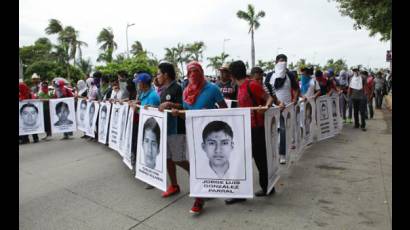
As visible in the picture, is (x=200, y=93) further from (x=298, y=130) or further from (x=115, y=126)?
(x=115, y=126)

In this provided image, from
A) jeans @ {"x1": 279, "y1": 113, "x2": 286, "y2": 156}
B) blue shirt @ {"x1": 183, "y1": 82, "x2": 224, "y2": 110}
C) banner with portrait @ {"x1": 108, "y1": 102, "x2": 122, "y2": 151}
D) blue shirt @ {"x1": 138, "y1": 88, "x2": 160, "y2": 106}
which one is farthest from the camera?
banner with portrait @ {"x1": 108, "y1": 102, "x2": 122, "y2": 151}

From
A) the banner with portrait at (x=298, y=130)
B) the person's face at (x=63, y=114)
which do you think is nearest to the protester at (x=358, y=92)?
the banner with portrait at (x=298, y=130)

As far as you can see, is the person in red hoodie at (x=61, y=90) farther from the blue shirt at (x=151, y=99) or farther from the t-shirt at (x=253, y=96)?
the t-shirt at (x=253, y=96)

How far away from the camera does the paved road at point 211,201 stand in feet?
12.8

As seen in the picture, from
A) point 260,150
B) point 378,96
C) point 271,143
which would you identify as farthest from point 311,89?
point 378,96

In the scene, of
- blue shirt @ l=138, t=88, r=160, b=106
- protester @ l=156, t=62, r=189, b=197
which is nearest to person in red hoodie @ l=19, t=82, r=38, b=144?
blue shirt @ l=138, t=88, r=160, b=106

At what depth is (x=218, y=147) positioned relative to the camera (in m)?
4.04

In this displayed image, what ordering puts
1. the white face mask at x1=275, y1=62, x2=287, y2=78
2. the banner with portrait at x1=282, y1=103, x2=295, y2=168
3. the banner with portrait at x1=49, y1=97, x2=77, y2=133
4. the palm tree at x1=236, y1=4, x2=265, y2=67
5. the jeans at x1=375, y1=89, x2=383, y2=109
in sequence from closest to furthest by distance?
the banner with portrait at x1=282, y1=103, x2=295, y2=168 → the white face mask at x1=275, y1=62, x2=287, y2=78 → the banner with portrait at x1=49, y1=97, x2=77, y2=133 → the jeans at x1=375, y1=89, x2=383, y2=109 → the palm tree at x1=236, y1=4, x2=265, y2=67

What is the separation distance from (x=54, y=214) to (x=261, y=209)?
2550 millimetres

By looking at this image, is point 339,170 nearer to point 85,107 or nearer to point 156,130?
point 156,130

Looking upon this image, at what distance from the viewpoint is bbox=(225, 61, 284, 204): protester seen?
14.1ft

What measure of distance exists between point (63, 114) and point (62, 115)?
0.04m

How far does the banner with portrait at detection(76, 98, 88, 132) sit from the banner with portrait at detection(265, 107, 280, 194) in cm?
633

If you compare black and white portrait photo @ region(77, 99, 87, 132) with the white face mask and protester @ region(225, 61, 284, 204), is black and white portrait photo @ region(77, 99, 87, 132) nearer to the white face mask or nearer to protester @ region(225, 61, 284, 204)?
the white face mask
